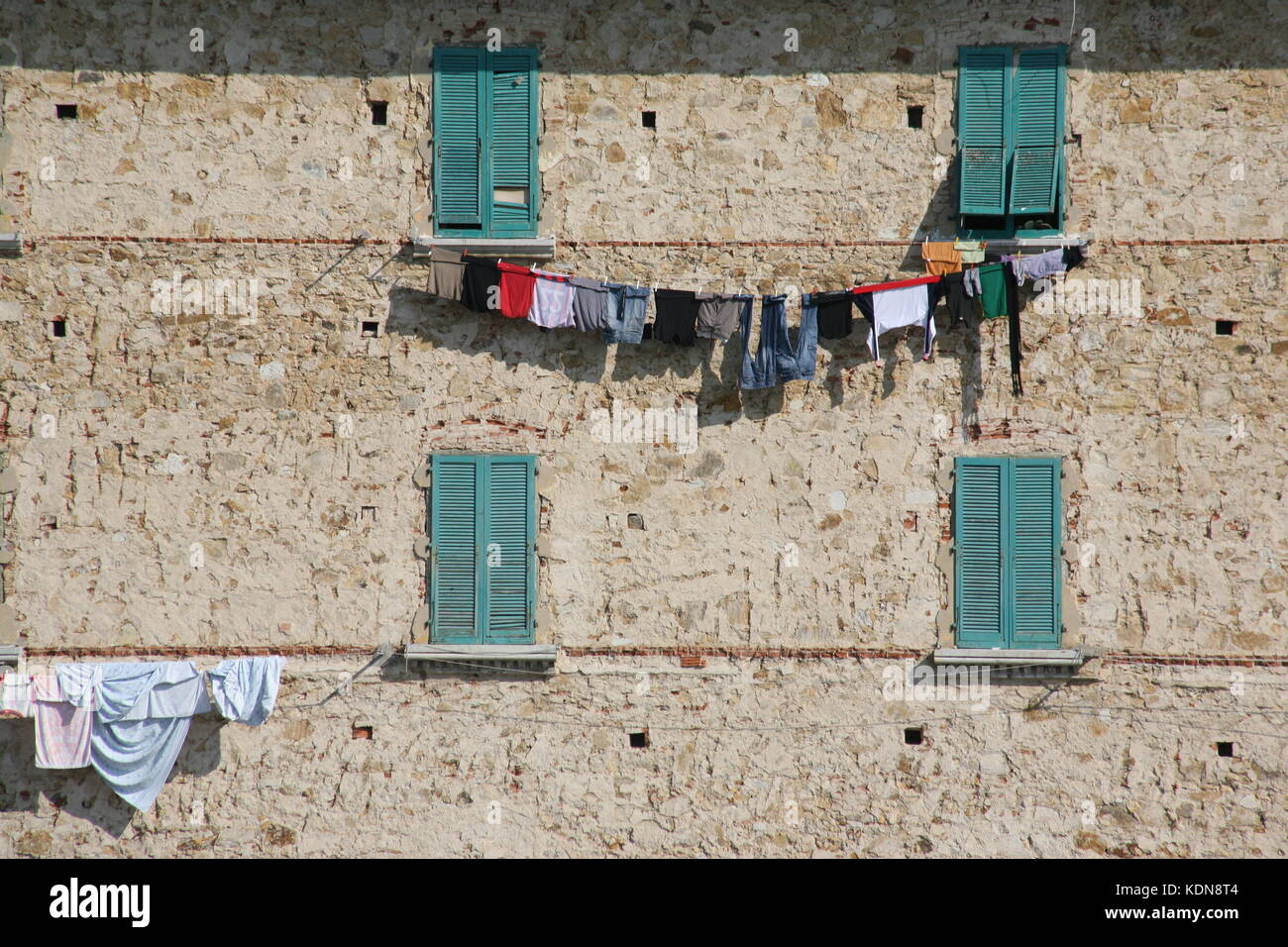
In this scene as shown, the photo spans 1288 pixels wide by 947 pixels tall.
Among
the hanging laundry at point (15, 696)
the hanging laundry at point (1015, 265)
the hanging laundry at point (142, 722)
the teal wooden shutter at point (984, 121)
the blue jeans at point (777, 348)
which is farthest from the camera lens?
the teal wooden shutter at point (984, 121)

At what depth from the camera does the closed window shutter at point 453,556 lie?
12820 millimetres

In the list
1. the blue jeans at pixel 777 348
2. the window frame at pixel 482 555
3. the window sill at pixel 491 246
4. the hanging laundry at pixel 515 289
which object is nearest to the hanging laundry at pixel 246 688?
the window frame at pixel 482 555

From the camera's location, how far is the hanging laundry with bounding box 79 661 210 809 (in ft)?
40.7

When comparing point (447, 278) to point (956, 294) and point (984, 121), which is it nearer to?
point (956, 294)

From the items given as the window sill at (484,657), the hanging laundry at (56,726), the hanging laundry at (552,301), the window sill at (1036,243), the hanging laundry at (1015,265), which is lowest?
the hanging laundry at (56,726)

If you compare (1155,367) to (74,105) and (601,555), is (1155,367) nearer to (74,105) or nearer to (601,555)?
(601,555)

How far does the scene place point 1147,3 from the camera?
42.5 feet

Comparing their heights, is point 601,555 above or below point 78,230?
below

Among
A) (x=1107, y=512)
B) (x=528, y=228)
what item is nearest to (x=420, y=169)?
(x=528, y=228)

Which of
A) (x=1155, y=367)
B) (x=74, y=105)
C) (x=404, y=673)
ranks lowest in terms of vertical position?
(x=404, y=673)

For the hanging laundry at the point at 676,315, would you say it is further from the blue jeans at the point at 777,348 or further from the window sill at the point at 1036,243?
the window sill at the point at 1036,243

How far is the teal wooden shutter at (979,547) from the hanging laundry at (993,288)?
142 centimetres

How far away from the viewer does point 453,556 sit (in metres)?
12.8

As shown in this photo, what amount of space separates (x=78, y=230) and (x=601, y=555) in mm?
5915
